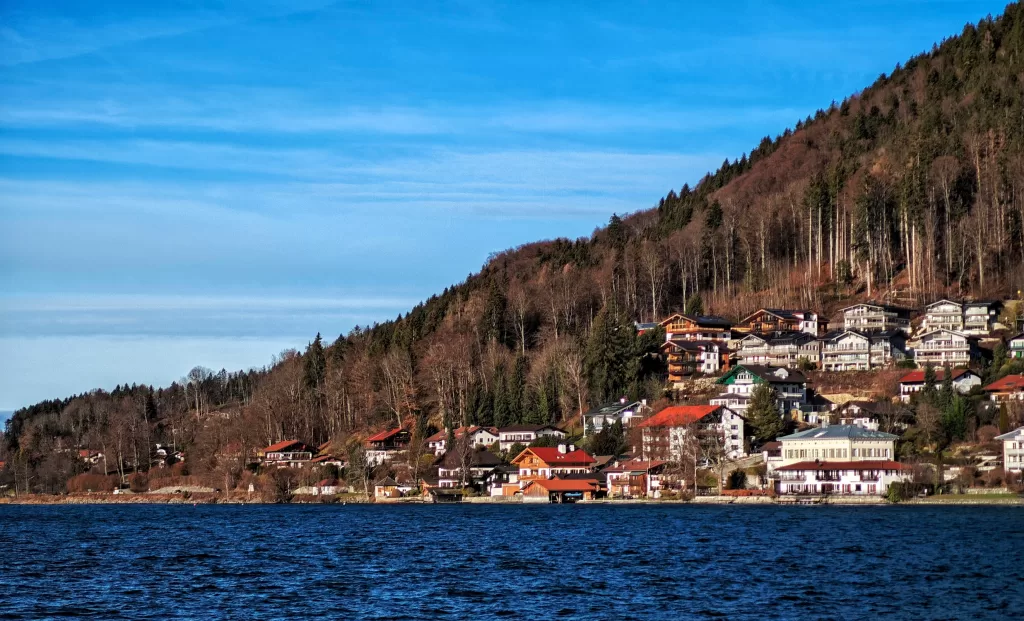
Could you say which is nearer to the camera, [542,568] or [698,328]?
[542,568]

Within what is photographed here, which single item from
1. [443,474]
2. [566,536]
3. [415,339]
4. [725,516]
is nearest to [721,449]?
[725,516]

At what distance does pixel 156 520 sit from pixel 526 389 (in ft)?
139

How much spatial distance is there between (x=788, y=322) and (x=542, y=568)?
7374 cm

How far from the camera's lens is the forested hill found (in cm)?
11388

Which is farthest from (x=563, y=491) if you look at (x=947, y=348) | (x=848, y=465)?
(x=947, y=348)

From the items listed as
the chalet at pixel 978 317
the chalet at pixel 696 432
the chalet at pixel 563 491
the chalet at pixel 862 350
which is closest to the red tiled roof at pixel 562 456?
the chalet at pixel 563 491

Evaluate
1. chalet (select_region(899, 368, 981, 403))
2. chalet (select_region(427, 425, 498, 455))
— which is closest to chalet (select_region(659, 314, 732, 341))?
chalet (select_region(427, 425, 498, 455))

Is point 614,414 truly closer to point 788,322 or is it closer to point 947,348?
point 788,322

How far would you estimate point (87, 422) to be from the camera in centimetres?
17238

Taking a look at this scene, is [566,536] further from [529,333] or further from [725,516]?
[529,333]

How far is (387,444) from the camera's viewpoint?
11719 cm

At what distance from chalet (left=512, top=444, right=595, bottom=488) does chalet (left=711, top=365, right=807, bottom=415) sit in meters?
11.8

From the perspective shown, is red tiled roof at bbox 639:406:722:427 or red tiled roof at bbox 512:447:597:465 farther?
red tiled roof at bbox 512:447:597:465

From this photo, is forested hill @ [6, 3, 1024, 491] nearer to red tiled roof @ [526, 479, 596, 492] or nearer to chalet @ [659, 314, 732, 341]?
chalet @ [659, 314, 732, 341]
